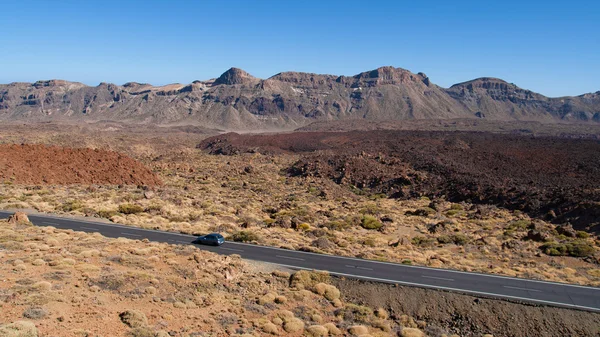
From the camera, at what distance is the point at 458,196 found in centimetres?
6544

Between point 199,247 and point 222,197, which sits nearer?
point 199,247

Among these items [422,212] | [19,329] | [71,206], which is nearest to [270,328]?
[19,329]

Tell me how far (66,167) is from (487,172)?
74.8 metres

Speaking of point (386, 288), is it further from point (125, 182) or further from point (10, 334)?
point (125, 182)

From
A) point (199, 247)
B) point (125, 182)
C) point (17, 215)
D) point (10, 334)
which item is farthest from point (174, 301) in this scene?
point (125, 182)

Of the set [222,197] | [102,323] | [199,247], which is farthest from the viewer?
[222,197]

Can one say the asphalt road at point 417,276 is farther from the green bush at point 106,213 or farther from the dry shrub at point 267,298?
the green bush at point 106,213

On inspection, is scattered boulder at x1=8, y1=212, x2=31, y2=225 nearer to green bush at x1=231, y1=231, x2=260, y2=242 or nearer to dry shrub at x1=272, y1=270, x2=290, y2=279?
green bush at x1=231, y1=231, x2=260, y2=242

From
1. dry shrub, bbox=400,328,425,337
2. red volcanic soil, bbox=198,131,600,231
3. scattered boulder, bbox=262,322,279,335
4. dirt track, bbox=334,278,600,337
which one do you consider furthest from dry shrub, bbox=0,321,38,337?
red volcanic soil, bbox=198,131,600,231

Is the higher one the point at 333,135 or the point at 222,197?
the point at 333,135

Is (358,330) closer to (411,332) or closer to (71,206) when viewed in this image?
(411,332)

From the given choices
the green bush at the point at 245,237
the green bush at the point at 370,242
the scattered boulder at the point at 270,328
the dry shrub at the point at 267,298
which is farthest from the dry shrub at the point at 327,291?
the green bush at the point at 370,242

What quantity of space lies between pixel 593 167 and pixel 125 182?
8568 cm

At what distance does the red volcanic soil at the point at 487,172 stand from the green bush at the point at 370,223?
833 inches
